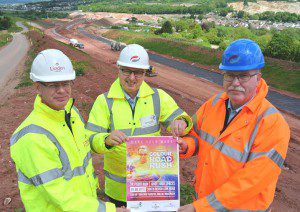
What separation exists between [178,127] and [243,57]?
1080 millimetres

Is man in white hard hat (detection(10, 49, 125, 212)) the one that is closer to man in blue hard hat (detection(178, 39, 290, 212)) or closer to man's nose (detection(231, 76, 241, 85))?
man in blue hard hat (detection(178, 39, 290, 212))

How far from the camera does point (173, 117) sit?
3.78 m

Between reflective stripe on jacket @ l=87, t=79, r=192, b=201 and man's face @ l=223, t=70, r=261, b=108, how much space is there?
77 centimetres

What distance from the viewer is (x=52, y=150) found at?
2.66 m

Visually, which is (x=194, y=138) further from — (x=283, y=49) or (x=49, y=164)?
(x=283, y=49)

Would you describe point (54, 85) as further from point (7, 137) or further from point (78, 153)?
point (7, 137)

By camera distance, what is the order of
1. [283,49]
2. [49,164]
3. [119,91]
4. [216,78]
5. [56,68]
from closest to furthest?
[49,164], [56,68], [119,91], [216,78], [283,49]

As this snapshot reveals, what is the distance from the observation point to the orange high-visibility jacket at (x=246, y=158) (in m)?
2.65

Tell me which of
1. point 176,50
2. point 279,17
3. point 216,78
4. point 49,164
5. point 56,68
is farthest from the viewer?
point 279,17

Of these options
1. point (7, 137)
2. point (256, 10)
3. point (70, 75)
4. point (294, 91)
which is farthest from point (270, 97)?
point (256, 10)

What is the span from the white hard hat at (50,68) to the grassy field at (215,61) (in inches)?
813

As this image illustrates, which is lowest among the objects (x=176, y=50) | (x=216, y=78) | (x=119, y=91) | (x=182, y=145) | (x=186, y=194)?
(x=176, y=50)

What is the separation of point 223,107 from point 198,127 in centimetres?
45

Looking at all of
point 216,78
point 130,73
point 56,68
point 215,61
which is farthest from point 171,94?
point 56,68
